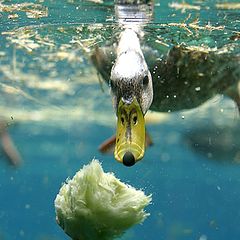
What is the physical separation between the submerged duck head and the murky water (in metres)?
0.61

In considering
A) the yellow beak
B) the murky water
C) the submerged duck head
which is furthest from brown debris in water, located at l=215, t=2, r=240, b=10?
the yellow beak

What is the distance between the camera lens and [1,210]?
1145 cm

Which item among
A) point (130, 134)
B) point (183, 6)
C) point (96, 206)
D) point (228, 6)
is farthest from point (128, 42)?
point (96, 206)

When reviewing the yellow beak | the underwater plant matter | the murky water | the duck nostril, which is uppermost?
the duck nostril

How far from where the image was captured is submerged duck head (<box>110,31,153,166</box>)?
10.3 ft

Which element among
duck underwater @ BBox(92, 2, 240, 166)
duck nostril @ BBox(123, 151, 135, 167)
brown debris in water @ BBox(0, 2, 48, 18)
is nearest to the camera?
duck nostril @ BBox(123, 151, 135, 167)

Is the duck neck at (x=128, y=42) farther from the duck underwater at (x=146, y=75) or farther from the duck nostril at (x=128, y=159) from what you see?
the duck nostril at (x=128, y=159)

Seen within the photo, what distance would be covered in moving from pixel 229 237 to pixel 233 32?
30.0 feet

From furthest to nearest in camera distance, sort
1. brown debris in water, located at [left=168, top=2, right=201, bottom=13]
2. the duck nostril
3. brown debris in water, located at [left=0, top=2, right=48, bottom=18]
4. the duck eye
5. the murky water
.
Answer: the murky water, brown debris in water, located at [left=0, top=2, right=48, bottom=18], brown debris in water, located at [left=168, top=2, right=201, bottom=13], the duck eye, the duck nostril

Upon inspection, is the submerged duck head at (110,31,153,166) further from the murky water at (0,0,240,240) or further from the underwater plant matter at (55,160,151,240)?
the murky water at (0,0,240,240)

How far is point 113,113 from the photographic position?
966 cm

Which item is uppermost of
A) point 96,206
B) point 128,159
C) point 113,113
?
point 128,159

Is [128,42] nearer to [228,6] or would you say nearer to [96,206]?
[228,6]

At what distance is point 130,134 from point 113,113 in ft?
21.0
